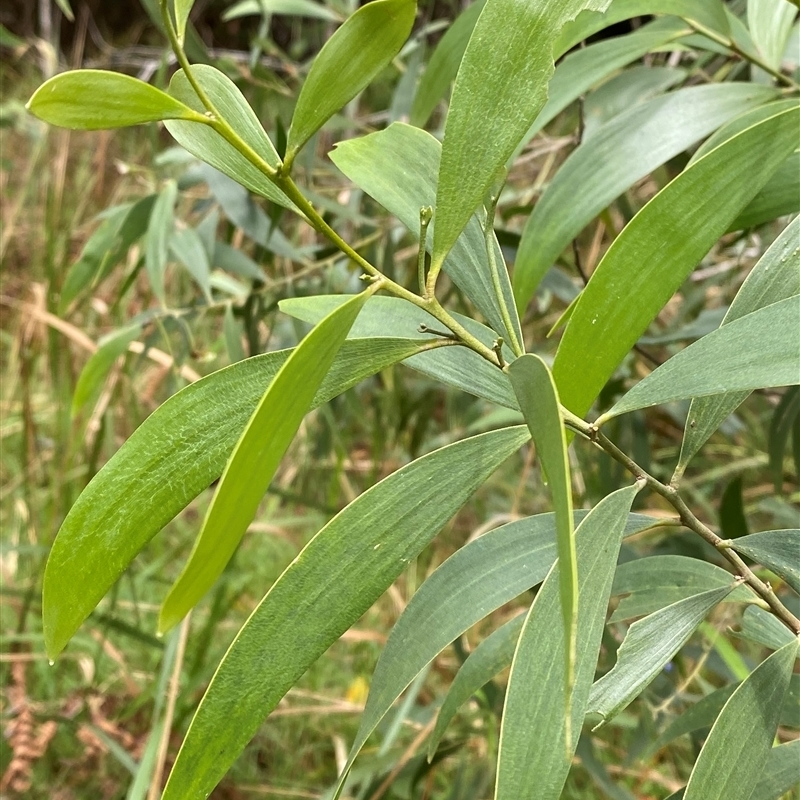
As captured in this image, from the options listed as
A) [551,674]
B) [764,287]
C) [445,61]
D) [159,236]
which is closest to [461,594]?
[551,674]

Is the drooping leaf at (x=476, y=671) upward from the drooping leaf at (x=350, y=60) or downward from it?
downward

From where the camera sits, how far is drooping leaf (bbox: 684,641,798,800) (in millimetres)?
240

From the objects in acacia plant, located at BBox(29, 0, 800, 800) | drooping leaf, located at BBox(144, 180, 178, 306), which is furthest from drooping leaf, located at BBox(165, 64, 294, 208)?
drooping leaf, located at BBox(144, 180, 178, 306)

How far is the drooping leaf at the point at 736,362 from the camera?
8.5 inches

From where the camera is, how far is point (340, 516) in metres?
0.23

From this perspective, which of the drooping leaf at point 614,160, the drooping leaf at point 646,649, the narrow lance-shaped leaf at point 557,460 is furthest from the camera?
the drooping leaf at point 614,160

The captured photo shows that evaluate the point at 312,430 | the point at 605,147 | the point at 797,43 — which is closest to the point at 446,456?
the point at 605,147

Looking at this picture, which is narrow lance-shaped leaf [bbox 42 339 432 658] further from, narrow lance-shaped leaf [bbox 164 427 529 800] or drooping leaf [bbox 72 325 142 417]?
drooping leaf [bbox 72 325 142 417]

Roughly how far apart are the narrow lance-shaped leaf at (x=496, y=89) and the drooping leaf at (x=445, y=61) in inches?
9.2

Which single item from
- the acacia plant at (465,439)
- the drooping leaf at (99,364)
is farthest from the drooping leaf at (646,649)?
the drooping leaf at (99,364)

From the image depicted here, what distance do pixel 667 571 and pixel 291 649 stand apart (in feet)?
0.56

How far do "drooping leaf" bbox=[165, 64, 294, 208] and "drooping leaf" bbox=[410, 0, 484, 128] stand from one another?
0.78 ft

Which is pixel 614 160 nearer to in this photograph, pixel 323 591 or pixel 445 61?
pixel 445 61

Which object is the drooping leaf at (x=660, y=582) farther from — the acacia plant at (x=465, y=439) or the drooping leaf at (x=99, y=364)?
the drooping leaf at (x=99, y=364)
